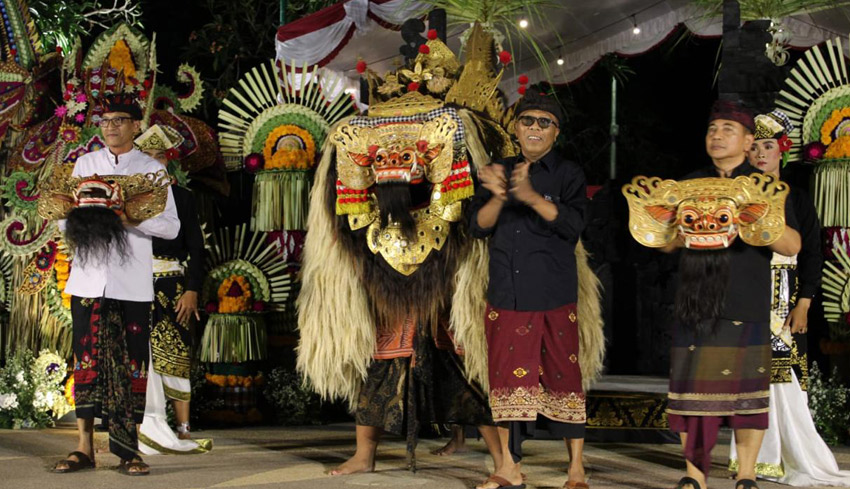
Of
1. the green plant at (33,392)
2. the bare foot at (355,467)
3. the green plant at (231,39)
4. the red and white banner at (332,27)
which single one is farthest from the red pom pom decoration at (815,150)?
the green plant at (231,39)

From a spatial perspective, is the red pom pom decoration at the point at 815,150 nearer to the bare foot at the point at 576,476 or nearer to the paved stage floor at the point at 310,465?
the paved stage floor at the point at 310,465

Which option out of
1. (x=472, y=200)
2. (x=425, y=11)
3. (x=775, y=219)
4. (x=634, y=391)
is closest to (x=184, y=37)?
(x=425, y=11)

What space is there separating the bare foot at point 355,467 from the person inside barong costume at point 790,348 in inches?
61.4

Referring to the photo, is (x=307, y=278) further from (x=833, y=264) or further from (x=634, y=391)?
(x=833, y=264)

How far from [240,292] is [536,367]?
2.79 meters

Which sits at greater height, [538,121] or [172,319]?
[538,121]

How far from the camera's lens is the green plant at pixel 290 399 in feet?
23.9

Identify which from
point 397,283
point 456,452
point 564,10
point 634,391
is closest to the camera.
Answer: point 397,283

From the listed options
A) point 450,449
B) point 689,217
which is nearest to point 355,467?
point 450,449

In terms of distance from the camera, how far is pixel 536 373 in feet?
15.2

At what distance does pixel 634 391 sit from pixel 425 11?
7.62 feet

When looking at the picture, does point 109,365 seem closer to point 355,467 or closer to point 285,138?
point 355,467

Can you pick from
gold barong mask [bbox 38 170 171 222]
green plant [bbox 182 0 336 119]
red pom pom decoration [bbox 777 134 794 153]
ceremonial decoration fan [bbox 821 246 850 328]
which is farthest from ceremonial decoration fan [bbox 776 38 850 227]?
green plant [bbox 182 0 336 119]

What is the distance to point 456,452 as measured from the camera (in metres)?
5.98
